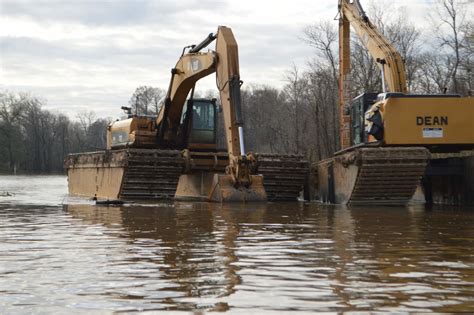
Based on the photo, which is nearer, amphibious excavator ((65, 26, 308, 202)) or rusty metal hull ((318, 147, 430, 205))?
rusty metal hull ((318, 147, 430, 205))

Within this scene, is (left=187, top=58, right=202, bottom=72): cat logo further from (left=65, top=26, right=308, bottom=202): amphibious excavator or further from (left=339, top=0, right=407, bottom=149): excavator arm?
(left=339, top=0, right=407, bottom=149): excavator arm

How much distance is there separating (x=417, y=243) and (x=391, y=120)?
9471 millimetres

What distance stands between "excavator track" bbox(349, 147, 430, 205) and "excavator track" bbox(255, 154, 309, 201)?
3.77m

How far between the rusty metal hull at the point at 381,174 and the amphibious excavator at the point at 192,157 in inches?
91.7

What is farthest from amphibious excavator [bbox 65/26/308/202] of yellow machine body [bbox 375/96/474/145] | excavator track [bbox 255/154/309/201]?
yellow machine body [bbox 375/96/474/145]

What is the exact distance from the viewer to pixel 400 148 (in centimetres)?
1695

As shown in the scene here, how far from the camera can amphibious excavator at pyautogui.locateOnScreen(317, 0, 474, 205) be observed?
1694cm

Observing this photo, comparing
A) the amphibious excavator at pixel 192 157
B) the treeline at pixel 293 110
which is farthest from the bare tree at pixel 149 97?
the amphibious excavator at pixel 192 157

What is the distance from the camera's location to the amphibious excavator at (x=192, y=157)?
1834cm

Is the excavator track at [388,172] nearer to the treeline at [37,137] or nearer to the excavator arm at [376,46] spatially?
the excavator arm at [376,46]

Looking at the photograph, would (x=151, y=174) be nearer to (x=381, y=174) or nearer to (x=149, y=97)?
(x=381, y=174)

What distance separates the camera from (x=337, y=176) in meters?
19.5

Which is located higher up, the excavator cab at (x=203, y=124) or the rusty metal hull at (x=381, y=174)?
the excavator cab at (x=203, y=124)

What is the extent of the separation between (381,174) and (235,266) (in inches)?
438
